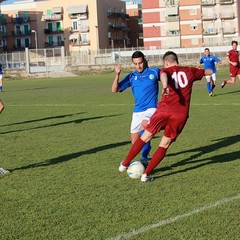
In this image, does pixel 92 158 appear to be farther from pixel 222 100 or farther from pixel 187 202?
pixel 222 100

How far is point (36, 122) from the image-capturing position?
50.9ft

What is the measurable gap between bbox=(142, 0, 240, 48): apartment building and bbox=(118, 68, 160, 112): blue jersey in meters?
74.8

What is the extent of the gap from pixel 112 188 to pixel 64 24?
3588 inches

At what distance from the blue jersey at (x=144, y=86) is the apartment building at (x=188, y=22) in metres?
74.8

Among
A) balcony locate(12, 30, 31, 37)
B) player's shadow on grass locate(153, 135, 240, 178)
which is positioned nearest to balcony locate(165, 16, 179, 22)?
balcony locate(12, 30, 31, 37)

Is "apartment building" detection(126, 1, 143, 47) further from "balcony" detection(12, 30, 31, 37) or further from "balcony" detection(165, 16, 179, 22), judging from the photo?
"balcony" detection(165, 16, 179, 22)

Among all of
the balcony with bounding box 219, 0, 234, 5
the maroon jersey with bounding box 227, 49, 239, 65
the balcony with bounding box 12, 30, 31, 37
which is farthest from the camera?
the balcony with bounding box 12, 30, 31, 37

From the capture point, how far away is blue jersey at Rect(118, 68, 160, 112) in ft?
27.1

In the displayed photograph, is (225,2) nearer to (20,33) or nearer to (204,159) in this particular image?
Result: (20,33)

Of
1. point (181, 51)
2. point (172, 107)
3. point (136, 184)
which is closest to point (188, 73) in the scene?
point (172, 107)

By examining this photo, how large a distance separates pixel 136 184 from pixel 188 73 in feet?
5.44

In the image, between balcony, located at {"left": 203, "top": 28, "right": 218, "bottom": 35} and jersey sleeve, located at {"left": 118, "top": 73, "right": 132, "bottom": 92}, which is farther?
balcony, located at {"left": 203, "top": 28, "right": 218, "bottom": 35}

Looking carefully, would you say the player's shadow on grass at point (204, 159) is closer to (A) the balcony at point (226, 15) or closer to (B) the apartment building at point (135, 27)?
(A) the balcony at point (226, 15)

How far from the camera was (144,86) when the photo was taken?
326 inches
